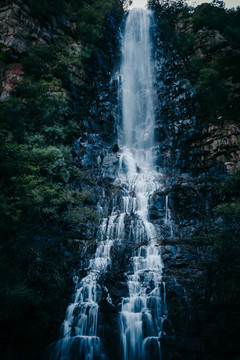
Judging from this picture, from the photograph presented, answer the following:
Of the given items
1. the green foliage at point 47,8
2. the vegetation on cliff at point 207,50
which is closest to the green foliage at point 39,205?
the green foliage at point 47,8

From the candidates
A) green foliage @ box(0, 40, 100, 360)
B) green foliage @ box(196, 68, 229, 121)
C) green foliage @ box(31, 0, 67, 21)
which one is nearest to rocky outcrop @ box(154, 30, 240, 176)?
green foliage @ box(196, 68, 229, 121)

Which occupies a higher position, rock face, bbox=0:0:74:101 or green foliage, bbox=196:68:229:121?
rock face, bbox=0:0:74:101

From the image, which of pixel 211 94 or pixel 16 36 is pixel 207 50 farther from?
pixel 16 36

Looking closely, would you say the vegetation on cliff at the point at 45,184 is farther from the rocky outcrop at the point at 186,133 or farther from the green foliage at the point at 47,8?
the rocky outcrop at the point at 186,133

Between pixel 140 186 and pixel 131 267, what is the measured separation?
7501 millimetres

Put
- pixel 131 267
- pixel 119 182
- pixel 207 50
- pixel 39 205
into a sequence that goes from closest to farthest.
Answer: pixel 39 205 → pixel 131 267 → pixel 119 182 → pixel 207 50

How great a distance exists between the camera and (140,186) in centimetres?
1884

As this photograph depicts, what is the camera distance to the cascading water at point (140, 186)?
991 cm

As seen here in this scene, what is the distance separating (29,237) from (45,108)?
1108 centimetres

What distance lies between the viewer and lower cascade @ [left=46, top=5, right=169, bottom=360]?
375 inches

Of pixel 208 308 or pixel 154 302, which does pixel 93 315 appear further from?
pixel 208 308

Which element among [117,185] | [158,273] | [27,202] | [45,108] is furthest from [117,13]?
[158,273]

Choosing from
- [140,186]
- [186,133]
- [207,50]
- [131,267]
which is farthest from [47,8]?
[131,267]

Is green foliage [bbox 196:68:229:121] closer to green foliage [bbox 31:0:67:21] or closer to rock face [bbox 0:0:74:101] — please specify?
rock face [bbox 0:0:74:101]
